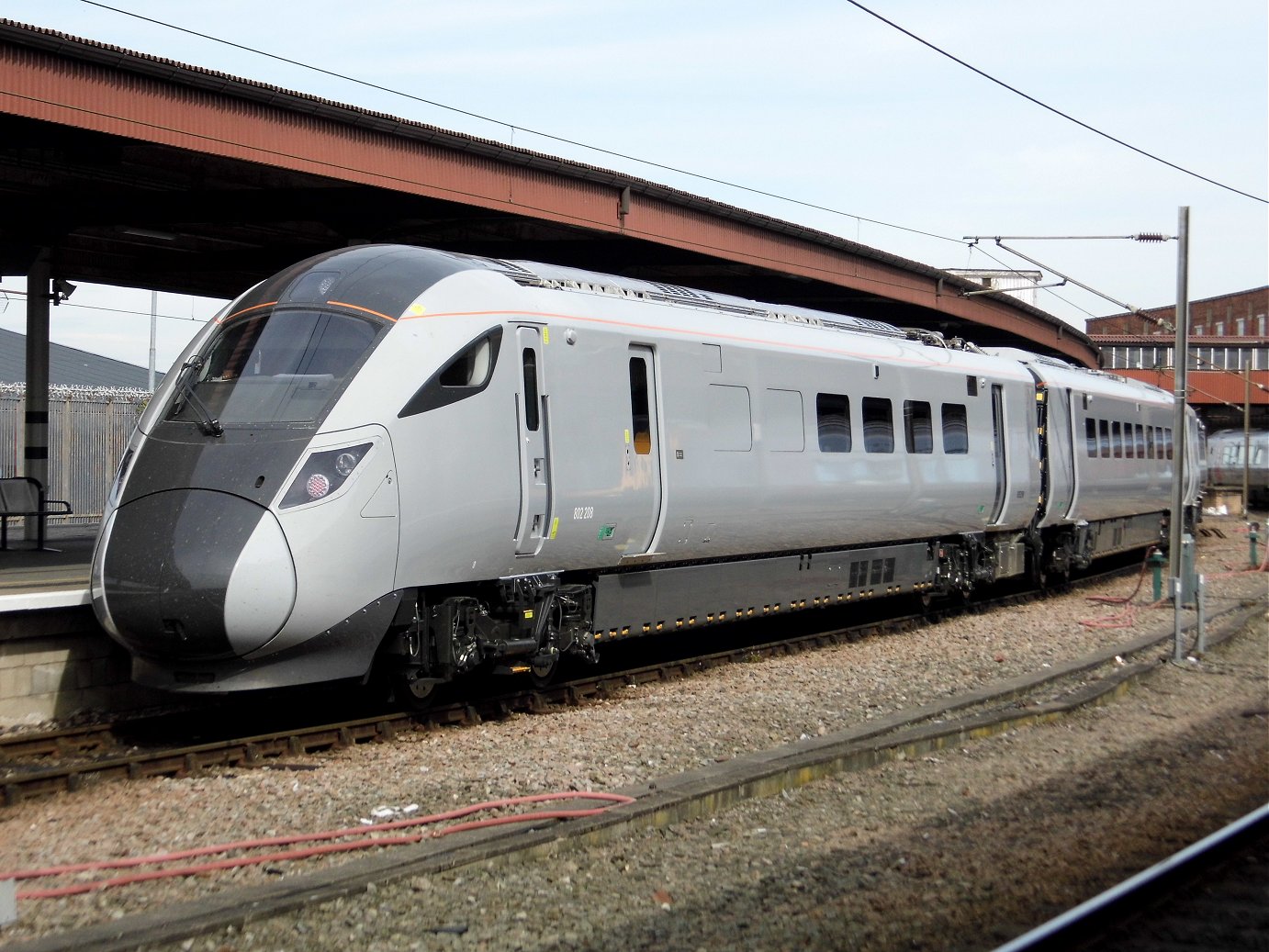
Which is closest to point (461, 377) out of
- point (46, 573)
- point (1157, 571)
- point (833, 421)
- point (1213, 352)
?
point (833, 421)

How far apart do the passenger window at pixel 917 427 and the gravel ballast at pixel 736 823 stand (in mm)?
3803

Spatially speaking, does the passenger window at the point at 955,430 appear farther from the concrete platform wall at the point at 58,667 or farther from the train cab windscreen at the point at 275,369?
the concrete platform wall at the point at 58,667

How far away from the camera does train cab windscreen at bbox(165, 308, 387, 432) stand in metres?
8.47

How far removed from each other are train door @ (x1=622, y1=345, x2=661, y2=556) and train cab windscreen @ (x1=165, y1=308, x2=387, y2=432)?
2.59 meters

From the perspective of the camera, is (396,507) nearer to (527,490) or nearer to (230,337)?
(527,490)

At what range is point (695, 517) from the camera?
36.8ft

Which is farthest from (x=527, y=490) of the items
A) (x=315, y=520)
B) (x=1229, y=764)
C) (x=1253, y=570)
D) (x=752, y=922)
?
(x=1253, y=570)

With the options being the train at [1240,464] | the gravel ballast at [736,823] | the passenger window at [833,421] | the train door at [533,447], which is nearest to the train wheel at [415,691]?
the gravel ballast at [736,823]

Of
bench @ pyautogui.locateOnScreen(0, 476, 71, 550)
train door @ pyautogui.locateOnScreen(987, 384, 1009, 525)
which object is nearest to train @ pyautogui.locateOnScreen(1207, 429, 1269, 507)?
train door @ pyautogui.locateOnScreen(987, 384, 1009, 525)

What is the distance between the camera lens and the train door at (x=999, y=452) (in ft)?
55.2

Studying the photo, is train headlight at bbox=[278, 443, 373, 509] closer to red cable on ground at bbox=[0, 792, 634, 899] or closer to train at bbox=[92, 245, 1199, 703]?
train at bbox=[92, 245, 1199, 703]

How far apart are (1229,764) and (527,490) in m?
5.28

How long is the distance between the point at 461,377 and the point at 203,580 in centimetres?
236

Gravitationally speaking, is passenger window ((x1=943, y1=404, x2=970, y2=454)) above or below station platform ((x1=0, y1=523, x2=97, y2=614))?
above
